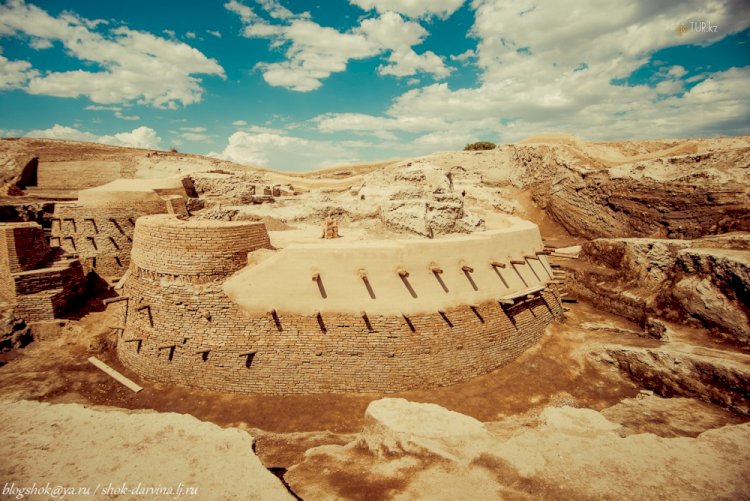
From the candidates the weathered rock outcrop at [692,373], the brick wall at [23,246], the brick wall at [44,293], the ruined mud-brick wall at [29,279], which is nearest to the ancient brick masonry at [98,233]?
the brick wall at [23,246]

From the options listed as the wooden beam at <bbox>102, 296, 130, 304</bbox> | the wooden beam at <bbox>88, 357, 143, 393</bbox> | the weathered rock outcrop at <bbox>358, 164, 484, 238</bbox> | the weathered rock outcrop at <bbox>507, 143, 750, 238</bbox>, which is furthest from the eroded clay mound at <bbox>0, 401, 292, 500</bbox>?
the weathered rock outcrop at <bbox>507, 143, 750, 238</bbox>

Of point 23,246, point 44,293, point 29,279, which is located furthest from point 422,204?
point 23,246

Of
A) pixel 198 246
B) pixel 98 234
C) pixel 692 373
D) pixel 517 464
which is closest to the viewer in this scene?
pixel 517 464

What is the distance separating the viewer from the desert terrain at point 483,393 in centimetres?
418

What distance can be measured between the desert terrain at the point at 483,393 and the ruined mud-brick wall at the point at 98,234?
1.13 metres

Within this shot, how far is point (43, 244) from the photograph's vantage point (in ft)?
41.5

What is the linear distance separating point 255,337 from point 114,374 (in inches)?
195

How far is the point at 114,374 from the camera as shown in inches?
388

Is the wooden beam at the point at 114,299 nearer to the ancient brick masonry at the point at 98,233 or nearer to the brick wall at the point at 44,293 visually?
the brick wall at the point at 44,293

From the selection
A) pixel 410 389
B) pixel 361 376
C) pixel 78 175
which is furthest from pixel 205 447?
pixel 78 175

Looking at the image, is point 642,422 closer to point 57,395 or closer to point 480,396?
point 480,396

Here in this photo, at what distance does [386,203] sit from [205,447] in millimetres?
9993

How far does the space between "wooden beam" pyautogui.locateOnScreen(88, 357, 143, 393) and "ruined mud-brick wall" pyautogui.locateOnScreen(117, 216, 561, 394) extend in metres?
0.93

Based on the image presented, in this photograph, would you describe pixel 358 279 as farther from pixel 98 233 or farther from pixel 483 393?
pixel 98 233
